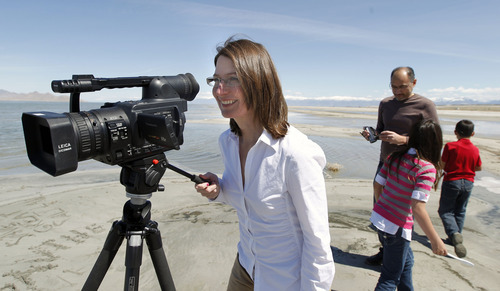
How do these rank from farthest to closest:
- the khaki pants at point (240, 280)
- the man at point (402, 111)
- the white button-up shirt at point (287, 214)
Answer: the man at point (402, 111)
the khaki pants at point (240, 280)
the white button-up shirt at point (287, 214)

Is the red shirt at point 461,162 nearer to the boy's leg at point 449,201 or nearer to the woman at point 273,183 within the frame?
the boy's leg at point 449,201

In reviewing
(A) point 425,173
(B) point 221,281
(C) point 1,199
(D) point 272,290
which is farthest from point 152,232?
(C) point 1,199

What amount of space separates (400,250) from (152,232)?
5.36 feet

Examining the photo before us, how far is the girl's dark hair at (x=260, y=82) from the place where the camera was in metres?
1.24

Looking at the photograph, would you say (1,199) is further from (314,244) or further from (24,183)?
(314,244)

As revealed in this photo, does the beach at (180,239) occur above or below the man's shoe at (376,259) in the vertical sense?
below

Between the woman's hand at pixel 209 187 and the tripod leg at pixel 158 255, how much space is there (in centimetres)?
47

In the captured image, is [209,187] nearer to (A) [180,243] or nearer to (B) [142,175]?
(B) [142,175]

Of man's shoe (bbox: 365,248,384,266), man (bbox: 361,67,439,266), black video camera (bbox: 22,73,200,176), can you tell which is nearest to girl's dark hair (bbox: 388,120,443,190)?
man (bbox: 361,67,439,266)

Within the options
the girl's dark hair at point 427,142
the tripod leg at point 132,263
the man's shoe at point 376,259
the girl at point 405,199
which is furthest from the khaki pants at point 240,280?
the man's shoe at point 376,259

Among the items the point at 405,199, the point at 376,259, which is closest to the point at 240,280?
the point at 405,199

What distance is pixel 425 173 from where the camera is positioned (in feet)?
6.73

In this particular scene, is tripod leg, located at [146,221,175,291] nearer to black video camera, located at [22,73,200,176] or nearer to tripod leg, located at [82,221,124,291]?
tripod leg, located at [82,221,124,291]

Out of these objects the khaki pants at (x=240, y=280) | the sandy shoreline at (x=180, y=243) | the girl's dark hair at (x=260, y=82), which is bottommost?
the sandy shoreline at (x=180, y=243)
